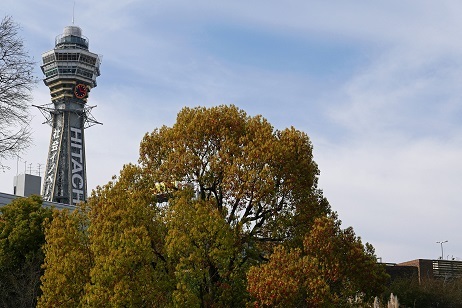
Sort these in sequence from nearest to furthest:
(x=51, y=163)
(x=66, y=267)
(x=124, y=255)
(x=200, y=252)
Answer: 1. (x=124, y=255)
2. (x=200, y=252)
3. (x=66, y=267)
4. (x=51, y=163)

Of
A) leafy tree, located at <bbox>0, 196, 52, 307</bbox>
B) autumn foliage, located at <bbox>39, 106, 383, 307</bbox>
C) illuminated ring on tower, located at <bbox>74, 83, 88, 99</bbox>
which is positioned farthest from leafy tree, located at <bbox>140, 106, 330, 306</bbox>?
illuminated ring on tower, located at <bbox>74, 83, 88, 99</bbox>

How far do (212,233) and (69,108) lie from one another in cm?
11683

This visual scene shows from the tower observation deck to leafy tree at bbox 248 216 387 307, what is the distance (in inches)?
4259

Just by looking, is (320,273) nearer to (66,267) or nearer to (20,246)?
(66,267)

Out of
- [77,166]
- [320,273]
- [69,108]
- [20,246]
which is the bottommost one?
[320,273]

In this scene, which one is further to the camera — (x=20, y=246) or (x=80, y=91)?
(x=80, y=91)

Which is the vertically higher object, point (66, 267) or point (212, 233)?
point (212, 233)

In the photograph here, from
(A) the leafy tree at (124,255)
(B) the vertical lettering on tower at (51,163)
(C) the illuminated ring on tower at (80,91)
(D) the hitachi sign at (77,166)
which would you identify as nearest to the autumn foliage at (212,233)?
(A) the leafy tree at (124,255)

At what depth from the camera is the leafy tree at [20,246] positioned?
38.1 metres

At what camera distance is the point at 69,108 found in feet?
451

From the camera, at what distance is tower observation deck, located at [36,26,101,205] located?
132 metres

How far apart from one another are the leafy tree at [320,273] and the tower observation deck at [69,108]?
108167mm

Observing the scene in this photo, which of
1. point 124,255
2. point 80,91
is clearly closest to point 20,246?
point 124,255

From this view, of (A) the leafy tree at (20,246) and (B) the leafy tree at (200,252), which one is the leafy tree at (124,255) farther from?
(A) the leafy tree at (20,246)
